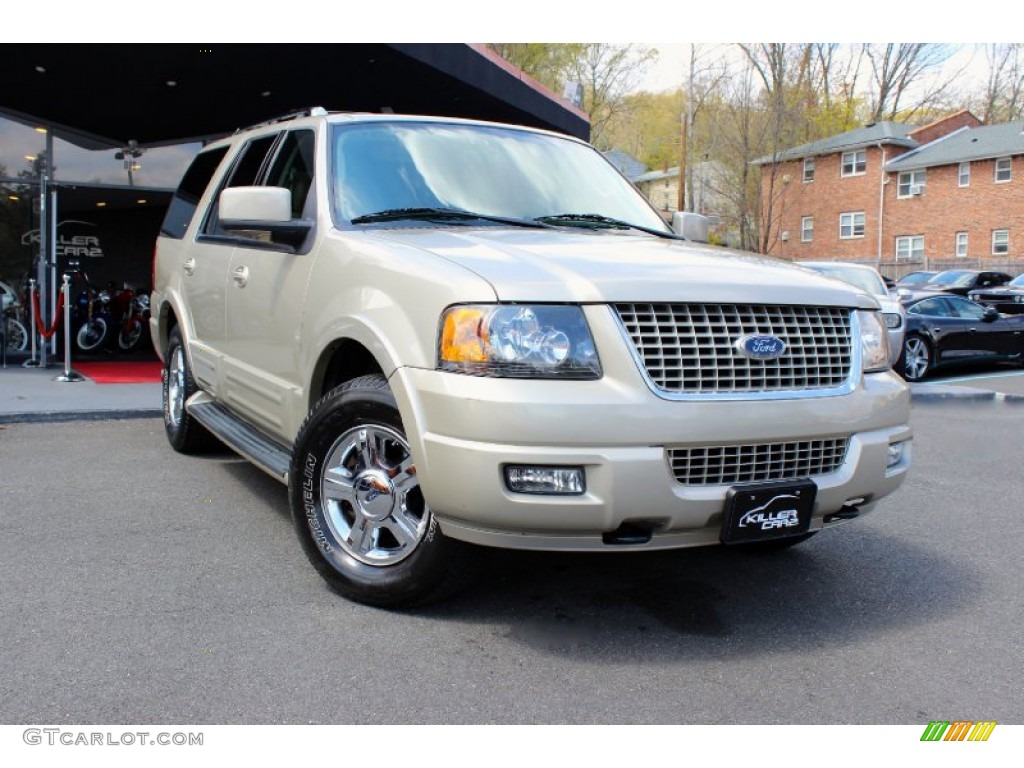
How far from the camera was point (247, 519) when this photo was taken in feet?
16.8

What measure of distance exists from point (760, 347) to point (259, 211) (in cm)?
221

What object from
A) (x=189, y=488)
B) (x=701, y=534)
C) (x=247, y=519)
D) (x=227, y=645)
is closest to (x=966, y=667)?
(x=701, y=534)

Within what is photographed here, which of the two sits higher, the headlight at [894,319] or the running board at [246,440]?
the headlight at [894,319]

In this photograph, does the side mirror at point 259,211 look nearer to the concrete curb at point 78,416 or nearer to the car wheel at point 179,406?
the car wheel at point 179,406

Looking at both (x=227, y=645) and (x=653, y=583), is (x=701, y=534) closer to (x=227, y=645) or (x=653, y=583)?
(x=653, y=583)

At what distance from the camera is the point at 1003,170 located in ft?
135

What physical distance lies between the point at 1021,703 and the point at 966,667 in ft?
0.88

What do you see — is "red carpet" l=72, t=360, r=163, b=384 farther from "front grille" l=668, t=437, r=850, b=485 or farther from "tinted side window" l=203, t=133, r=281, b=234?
"front grille" l=668, t=437, r=850, b=485

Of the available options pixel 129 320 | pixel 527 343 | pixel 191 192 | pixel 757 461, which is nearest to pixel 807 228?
pixel 129 320

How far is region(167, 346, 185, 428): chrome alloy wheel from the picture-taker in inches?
256

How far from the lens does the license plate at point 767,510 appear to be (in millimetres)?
3285

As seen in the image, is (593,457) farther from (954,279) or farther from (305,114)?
(954,279)

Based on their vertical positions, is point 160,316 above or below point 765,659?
above
